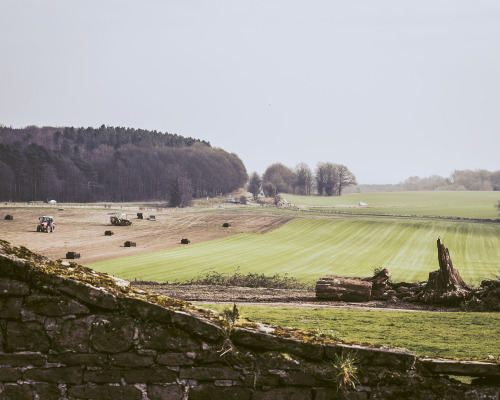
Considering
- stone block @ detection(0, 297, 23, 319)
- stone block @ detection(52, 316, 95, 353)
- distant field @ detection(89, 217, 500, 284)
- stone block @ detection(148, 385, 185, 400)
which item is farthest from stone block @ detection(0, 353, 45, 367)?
distant field @ detection(89, 217, 500, 284)

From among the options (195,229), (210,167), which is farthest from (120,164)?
(195,229)

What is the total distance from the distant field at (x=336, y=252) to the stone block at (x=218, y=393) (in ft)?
107

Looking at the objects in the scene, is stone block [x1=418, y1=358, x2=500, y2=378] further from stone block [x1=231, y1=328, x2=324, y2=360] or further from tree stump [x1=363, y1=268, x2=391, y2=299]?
tree stump [x1=363, y1=268, x2=391, y2=299]

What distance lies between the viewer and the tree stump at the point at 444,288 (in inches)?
912

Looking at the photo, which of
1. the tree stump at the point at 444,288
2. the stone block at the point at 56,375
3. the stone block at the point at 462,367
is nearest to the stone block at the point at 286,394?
the stone block at the point at 462,367

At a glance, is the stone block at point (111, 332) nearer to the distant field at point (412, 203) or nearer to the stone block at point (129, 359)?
the stone block at point (129, 359)

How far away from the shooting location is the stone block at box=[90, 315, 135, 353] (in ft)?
20.3

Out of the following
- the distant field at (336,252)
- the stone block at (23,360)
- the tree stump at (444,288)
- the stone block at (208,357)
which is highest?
the stone block at (208,357)

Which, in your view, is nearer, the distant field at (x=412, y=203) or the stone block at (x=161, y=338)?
the stone block at (x=161, y=338)

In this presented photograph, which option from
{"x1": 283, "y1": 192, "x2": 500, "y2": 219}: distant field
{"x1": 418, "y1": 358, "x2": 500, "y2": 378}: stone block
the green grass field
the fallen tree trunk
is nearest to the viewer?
{"x1": 418, "y1": 358, "x2": 500, "y2": 378}: stone block

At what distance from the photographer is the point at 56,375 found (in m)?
6.23

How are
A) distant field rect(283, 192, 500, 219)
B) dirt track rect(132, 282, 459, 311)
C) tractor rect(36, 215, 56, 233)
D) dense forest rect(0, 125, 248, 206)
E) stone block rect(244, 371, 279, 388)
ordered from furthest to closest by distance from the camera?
1. dense forest rect(0, 125, 248, 206)
2. distant field rect(283, 192, 500, 219)
3. tractor rect(36, 215, 56, 233)
4. dirt track rect(132, 282, 459, 311)
5. stone block rect(244, 371, 279, 388)

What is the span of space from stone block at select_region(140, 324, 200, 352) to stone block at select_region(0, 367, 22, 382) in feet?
4.84

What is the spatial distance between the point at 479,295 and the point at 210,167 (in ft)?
557
